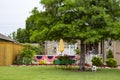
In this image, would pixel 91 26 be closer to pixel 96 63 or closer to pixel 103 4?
pixel 103 4

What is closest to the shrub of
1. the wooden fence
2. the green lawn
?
the wooden fence

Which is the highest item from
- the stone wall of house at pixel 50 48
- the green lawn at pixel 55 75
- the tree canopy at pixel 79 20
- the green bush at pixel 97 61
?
the tree canopy at pixel 79 20

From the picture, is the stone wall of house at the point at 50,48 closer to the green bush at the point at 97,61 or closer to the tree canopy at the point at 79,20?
the green bush at the point at 97,61

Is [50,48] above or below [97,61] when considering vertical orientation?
above

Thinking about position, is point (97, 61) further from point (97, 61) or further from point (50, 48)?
point (50, 48)

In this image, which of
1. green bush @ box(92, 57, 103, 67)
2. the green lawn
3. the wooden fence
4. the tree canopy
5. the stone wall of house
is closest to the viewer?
the green lawn

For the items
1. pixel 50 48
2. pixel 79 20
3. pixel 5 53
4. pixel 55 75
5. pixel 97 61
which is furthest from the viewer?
pixel 50 48

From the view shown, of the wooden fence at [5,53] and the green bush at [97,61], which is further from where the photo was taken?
the wooden fence at [5,53]

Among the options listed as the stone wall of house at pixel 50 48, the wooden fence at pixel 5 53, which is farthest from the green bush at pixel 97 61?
the stone wall of house at pixel 50 48

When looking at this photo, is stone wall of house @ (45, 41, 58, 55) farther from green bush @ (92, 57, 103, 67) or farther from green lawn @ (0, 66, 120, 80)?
green lawn @ (0, 66, 120, 80)

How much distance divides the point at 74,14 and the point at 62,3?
1199 mm

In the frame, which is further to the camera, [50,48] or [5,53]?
[50,48]

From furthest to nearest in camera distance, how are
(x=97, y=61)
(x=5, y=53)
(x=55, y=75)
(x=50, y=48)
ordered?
(x=50, y=48), (x=5, y=53), (x=97, y=61), (x=55, y=75)

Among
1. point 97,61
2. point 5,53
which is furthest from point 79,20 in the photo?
point 5,53
